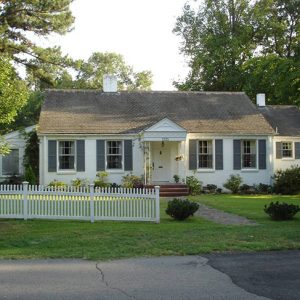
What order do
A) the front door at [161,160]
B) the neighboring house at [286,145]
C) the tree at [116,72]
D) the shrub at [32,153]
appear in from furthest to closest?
the tree at [116,72], the neighboring house at [286,145], the front door at [161,160], the shrub at [32,153]

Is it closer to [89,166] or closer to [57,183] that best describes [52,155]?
[57,183]

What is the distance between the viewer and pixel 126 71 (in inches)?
2628

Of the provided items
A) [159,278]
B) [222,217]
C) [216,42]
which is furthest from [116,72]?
[159,278]

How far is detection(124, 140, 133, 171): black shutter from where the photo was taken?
27.1 meters

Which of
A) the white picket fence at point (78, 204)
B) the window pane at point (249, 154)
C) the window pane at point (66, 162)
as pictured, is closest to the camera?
the white picket fence at point (78, 204)

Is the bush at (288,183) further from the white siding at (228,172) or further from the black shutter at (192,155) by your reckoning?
Result: the black shutter at (192,155)

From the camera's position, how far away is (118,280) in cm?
810

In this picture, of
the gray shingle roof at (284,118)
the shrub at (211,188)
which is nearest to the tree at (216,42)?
the gray shingle roof at (284,118)

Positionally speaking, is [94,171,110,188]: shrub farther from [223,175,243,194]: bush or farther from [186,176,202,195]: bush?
[223,175,243,194]: bush

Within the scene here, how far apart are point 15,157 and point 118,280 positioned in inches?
870

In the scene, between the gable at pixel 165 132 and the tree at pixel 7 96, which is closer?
the tree at pixel 7 96

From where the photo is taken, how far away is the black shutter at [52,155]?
26625 millimetres

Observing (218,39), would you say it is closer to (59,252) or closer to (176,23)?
(176,23)

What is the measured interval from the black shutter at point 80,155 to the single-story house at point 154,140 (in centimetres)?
5
